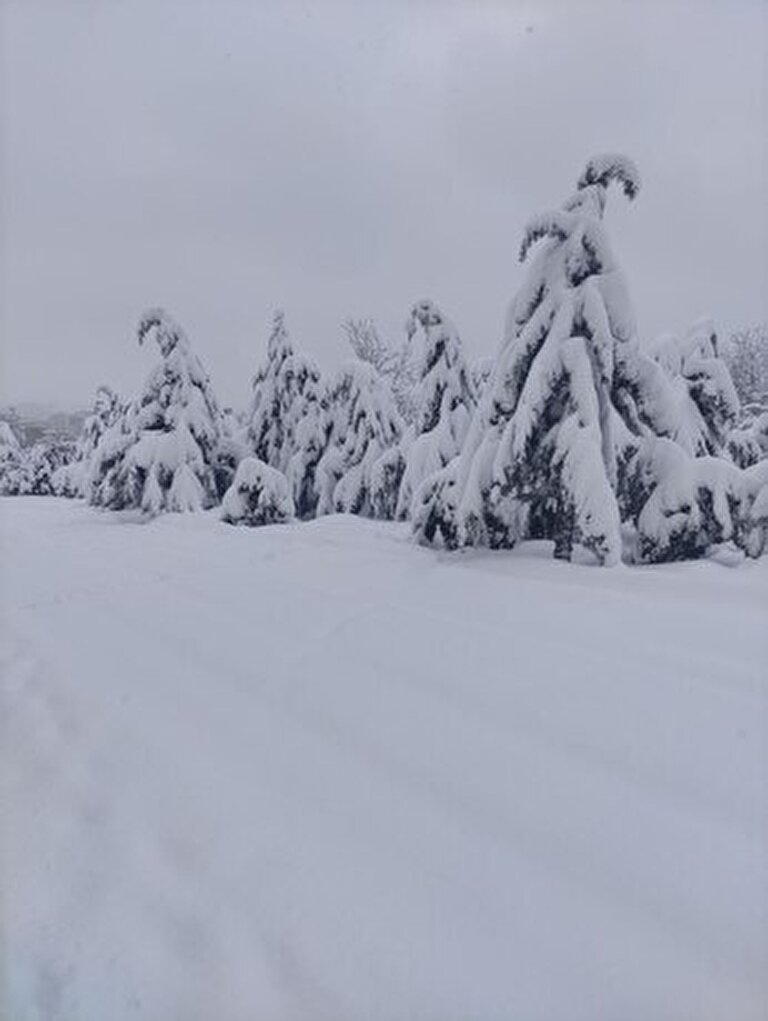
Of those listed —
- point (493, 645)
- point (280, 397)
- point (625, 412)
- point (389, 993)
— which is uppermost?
point (280, 397)

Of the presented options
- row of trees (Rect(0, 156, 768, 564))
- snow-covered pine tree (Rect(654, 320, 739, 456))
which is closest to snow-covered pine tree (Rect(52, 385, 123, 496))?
snow-covered pine tree (Rect(654, 320, 739, 456))

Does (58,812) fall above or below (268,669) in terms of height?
below

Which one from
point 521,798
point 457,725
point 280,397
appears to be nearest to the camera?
point 521,798

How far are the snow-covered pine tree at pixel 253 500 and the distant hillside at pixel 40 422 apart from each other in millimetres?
5136

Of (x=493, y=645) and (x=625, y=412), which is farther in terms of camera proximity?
(x=625, y=412)

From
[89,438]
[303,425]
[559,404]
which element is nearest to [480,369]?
[303,425]

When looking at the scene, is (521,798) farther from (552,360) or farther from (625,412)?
(625,412)

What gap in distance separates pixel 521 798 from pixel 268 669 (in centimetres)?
212

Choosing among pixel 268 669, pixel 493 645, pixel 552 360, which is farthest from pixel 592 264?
pixel 268 669

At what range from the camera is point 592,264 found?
27.0ft

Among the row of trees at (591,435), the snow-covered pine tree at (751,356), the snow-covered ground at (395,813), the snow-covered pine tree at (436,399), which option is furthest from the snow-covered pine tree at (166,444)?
the snow-covered pine tree at (751,356)

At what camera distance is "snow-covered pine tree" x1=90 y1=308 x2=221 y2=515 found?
692 inches

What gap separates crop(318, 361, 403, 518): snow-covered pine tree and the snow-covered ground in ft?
43.4

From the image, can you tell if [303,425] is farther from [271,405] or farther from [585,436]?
[585,436]
